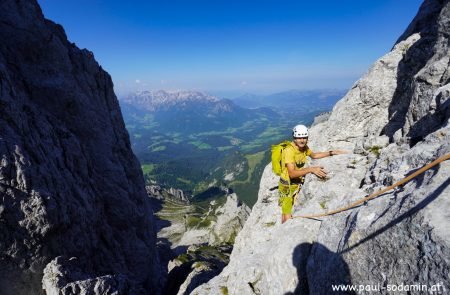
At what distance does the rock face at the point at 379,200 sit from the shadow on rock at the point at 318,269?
0.04m

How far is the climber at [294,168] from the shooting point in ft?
53.2

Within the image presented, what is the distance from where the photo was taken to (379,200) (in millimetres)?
10445

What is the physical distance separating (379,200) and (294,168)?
240 inches

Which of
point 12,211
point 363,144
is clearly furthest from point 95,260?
point 363,144

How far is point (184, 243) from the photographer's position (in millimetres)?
162875

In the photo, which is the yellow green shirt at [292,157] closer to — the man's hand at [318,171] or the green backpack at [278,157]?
the green backpack at [278,157]

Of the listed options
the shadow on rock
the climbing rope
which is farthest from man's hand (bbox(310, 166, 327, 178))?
the shadow on rock

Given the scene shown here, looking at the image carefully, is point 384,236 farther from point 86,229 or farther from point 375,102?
point 86,229

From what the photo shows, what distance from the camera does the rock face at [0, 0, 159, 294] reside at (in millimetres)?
19891

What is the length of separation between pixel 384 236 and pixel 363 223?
1116mm

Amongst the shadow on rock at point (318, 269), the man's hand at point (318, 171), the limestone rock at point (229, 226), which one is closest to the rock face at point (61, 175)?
the shadow on rock at point (318, 269)

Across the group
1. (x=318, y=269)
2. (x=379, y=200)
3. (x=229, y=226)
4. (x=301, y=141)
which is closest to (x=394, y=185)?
(x=379, y=200)

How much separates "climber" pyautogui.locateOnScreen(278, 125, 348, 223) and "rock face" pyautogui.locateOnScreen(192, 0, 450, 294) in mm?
755

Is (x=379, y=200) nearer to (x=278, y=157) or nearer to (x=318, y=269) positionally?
(x=318, y=269)
